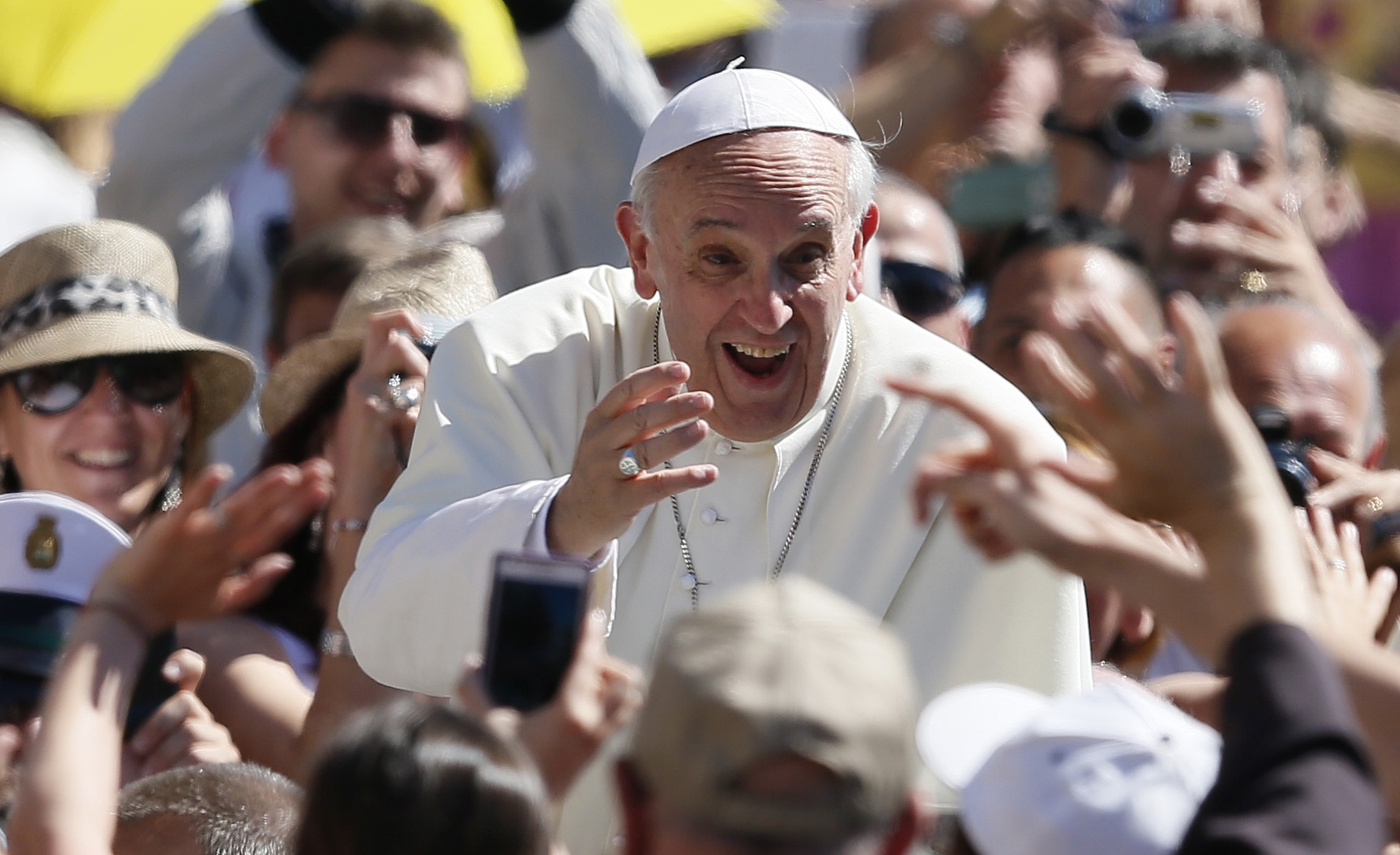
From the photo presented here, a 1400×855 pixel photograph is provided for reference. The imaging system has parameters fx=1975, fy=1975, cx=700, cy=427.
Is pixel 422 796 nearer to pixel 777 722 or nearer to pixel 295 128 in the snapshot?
pixel 777 722

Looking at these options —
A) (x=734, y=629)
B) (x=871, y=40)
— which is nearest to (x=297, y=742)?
(x=734, y=629)

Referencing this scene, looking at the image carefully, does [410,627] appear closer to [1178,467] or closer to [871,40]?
[1178,467]

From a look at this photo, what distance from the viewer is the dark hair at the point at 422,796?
2.04 metres

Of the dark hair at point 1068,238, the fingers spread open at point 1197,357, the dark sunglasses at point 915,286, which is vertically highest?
the fingers spread open at point 1197,357

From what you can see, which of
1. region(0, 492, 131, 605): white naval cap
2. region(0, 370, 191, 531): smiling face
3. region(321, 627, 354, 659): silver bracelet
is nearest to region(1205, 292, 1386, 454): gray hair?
region(321, 627, 354, 659): silver bracelet

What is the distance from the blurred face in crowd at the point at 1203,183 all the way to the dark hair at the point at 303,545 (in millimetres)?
2545

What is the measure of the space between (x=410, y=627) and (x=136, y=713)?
1.58 ft

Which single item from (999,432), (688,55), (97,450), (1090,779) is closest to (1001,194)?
(688,55)

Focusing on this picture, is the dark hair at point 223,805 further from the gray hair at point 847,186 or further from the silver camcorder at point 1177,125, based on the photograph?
the silver camcorder at point 1177,125

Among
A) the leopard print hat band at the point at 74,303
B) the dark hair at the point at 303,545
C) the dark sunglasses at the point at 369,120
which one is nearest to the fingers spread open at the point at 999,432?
the dark hair at the point at 303,545

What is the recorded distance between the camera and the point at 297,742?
3799 mm

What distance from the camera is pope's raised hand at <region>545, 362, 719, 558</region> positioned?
3.07m

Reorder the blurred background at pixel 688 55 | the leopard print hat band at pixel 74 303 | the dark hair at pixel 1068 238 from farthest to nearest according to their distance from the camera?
the blurred background at pixel 688 55 → the dark hair at pixel 1068 238 → the leopard print hat band at pixel 74 303

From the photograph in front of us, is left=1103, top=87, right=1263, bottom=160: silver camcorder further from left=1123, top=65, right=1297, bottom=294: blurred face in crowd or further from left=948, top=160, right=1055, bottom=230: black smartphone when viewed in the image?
left=948, top=160, right=1055, bottom=230: black smartphone
